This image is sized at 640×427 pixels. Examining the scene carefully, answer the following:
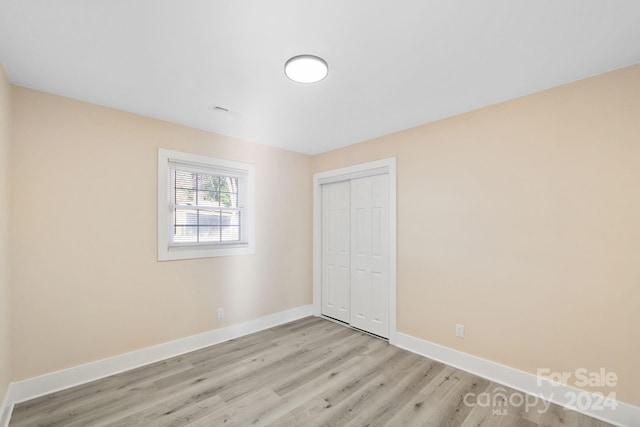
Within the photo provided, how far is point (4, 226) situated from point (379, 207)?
11.1 ft

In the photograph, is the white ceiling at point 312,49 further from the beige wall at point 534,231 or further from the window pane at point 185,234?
the window pane at point 185,234

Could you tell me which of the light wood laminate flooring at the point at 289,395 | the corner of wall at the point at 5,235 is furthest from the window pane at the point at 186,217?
the light wood laminate flooring at the point at 289,395

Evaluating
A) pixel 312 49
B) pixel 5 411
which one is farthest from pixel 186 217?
pixel 312 49

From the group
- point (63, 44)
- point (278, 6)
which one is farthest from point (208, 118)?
point (278, 6)

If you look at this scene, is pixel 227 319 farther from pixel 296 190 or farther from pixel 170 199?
pixel 296 190

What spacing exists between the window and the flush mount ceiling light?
170 cm

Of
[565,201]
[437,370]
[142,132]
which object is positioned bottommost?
[437,370]

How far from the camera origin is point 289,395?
215 centimetres

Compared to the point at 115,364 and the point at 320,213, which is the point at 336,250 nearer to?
the point at 320,213

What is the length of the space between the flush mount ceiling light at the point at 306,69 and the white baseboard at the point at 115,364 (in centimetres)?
288

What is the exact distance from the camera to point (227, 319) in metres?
3.21

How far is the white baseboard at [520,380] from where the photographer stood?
181cm

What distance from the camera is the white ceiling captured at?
4.48 ft

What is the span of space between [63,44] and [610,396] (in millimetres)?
4375
